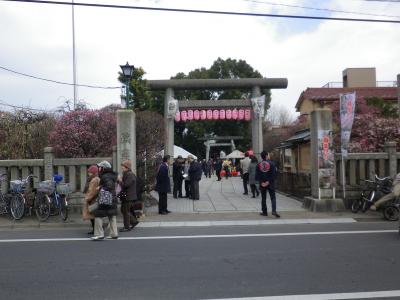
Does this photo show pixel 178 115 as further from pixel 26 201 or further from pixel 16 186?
pixel 16 186

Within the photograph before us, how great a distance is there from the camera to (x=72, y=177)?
13.4 meters

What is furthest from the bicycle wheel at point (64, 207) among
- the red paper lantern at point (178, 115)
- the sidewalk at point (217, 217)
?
the red paper lantern at point (178, 115)

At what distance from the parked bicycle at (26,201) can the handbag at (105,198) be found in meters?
2.77

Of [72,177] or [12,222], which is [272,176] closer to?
[72,177]

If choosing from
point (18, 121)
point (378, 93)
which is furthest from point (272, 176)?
point (378, 93)

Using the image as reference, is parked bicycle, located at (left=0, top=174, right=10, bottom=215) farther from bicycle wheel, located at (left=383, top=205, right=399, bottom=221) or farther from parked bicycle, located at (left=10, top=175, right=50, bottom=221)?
bicycle wheel, located at (left=383, top=205, right=399, bottom=221)

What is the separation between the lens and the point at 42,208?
12.4m

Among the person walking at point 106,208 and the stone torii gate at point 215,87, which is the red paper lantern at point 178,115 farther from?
the person walking at point 106,208

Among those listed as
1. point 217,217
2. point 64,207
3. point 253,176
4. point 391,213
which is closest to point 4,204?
point 64,207

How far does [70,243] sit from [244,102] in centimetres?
1622

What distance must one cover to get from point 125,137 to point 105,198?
12.0ft

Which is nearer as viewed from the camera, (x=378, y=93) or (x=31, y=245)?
(x=31, y=245)

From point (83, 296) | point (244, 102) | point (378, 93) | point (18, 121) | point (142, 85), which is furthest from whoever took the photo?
point (378, 93)

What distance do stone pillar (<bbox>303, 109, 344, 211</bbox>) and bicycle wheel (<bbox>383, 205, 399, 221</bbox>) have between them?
147 centimetres
